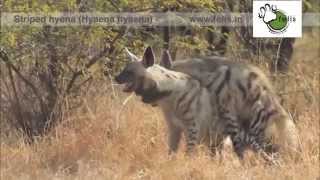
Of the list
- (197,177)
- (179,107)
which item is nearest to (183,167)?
(197,177)

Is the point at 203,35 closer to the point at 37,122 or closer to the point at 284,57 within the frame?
the point at 284,57

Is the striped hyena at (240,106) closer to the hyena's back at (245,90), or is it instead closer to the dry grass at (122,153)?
the hyena's back at (245,90)

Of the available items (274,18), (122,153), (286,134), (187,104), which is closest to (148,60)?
(187,104)

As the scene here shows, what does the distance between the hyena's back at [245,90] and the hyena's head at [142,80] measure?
39 centimetres

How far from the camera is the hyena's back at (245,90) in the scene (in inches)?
289

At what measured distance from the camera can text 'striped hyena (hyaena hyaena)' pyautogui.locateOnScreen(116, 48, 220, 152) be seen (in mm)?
7215

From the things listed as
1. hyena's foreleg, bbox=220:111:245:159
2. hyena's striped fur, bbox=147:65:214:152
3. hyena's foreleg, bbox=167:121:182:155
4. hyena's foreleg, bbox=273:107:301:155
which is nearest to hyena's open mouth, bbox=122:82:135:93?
hyena's striped fur, bbox=147:65:214:152

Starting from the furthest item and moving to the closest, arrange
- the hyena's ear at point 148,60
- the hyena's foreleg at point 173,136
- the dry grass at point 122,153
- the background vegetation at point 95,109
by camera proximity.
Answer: the hyena's foreleg at point 173,136 < the hyena's ear at point 148,60 < the background vegetation at point 95,109 < the dry grass at point 122,153

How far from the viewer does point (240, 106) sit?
24.3ft

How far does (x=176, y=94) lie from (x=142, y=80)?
0.32 meters

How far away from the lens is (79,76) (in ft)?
27.3

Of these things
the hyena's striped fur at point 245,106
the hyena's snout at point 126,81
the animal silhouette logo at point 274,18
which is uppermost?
the animal silhouette logo at point 274,18

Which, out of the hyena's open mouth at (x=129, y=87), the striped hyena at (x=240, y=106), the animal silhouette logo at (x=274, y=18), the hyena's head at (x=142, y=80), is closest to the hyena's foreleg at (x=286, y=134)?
the striped hyena at (x=240, y=106)

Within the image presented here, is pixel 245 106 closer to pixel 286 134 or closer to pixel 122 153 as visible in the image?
pixel 286 134
